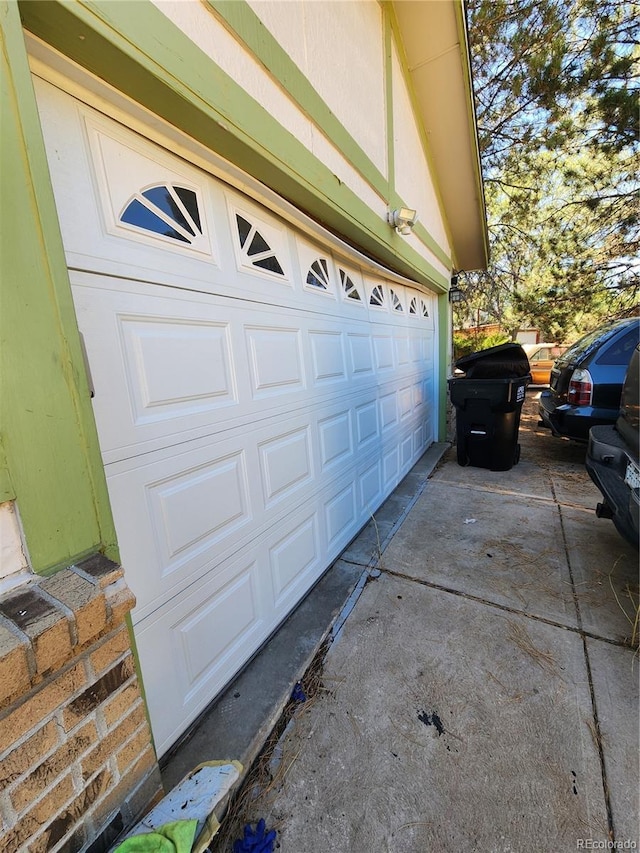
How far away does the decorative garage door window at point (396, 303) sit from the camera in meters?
4.01

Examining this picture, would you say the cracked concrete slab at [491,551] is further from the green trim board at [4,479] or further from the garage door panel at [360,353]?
the green trim board at [4,479]

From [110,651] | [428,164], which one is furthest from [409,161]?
[110,651]

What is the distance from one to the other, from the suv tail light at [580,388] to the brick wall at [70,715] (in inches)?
201

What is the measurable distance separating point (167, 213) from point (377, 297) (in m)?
2.53

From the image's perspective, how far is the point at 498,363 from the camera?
185 inches

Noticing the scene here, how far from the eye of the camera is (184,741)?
5.27 ft

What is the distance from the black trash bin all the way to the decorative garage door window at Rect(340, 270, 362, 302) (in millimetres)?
2410

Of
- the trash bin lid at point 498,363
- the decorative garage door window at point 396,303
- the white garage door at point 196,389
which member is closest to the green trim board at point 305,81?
the white garage door at point 196,389

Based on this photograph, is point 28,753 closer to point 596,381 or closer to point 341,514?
point 341,514

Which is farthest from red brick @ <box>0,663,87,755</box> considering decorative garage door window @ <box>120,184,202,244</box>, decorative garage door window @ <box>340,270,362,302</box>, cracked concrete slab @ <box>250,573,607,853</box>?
decorative garage door window @ <box>340,270,362,302</box>

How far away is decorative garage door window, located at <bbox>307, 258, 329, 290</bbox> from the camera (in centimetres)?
245

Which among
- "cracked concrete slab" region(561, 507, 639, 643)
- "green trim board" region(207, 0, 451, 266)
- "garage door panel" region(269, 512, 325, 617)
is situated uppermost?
"green trim board" region(207, 0, 451, 266)

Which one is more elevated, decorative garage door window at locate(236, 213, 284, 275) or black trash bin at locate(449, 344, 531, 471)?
decorative garage door window at locate(236, 213, 284, 275)

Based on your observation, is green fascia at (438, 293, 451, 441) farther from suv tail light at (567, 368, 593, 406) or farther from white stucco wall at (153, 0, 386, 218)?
white stucco wall at (153, 0, 386, 218)
